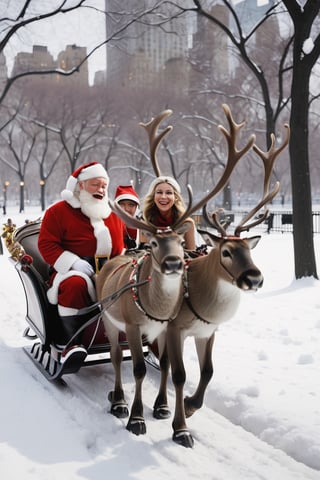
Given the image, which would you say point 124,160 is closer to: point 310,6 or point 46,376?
point 310,6

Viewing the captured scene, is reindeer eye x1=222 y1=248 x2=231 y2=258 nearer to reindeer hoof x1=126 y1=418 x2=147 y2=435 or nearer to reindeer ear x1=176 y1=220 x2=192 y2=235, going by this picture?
reindeer ear x1=176 y1=220 x2=192 y2=235

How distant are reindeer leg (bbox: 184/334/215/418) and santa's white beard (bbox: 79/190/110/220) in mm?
1697

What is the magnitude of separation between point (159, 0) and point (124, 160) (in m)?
33.3

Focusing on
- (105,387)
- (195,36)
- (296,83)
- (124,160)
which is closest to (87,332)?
(105,387)

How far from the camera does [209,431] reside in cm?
385

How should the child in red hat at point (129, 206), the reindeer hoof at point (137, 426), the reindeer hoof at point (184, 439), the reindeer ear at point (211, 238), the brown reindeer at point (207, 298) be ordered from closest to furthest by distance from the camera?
the brown reindeer at point (207, 298)
the reindeer ear at point (211, 238)
the reindeer hoof at point (184, 439)
the reindeer hoof at point (137, 426)
the child in red hat at point (129, 206)

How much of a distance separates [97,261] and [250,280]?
216cm

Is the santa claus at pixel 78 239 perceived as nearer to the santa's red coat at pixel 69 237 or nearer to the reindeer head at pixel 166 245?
the santa's red coat at pixel 69 237

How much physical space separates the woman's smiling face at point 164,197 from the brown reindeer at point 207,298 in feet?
2.11

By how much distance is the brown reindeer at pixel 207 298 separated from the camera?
10.7ft

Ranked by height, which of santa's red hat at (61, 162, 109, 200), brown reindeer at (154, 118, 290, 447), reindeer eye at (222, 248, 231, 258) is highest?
santa's red hat at (61, 162, 109, 200)

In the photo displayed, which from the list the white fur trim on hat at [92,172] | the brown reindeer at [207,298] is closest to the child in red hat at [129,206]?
the white fur trim on hat at [92,172]

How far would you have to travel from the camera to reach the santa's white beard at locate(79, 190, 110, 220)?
4738 millimetres

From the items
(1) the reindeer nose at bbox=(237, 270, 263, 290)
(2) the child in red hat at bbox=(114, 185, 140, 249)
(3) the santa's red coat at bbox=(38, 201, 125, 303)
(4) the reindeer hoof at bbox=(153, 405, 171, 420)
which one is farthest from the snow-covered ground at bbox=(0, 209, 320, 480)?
(2) the child in red hat at bbox=(114, 185, 140, 249)
